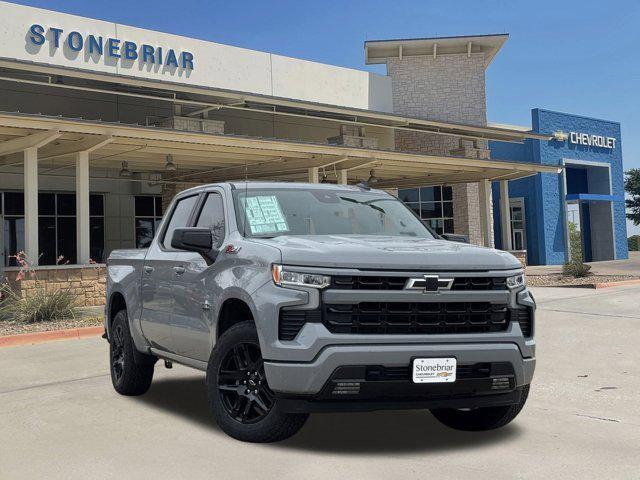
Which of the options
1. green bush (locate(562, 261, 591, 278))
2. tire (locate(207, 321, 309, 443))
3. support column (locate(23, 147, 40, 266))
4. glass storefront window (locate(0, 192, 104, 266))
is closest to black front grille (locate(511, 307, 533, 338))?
tire (locate(207, 321, 309, 443))

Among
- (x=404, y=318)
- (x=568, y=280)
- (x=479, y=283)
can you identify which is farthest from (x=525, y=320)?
(x=568, y=280)

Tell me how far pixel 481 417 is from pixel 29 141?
47.7 ft

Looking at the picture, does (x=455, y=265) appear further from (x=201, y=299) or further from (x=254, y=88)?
(x=254, y=88)

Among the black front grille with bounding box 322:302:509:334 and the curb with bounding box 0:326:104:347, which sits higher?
the black front grille with bounding box 322:302:509:334

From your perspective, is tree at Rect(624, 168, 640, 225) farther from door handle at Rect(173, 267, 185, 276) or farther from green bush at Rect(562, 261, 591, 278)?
door handle at Rect(173, 267, 185, 276)

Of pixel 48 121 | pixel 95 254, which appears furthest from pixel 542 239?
pixel 48 121

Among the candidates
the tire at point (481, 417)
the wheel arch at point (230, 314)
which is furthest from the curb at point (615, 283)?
the wheel arch at point (230, 314)

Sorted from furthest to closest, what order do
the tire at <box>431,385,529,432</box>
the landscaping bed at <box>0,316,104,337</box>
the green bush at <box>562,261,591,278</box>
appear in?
the green bush at <box>562,261,591,278</box>
the landscaping bed at <box>0,316,104,337</box>
the tire at <box>431,385,529,432</box>

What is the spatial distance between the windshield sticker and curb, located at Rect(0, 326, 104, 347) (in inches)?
303

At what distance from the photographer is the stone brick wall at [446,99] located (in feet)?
110

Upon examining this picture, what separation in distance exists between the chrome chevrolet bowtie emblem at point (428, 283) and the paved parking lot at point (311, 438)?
1.15 m

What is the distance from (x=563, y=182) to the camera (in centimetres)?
4028

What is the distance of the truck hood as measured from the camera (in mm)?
4938

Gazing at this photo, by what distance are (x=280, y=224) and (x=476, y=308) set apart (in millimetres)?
1753
